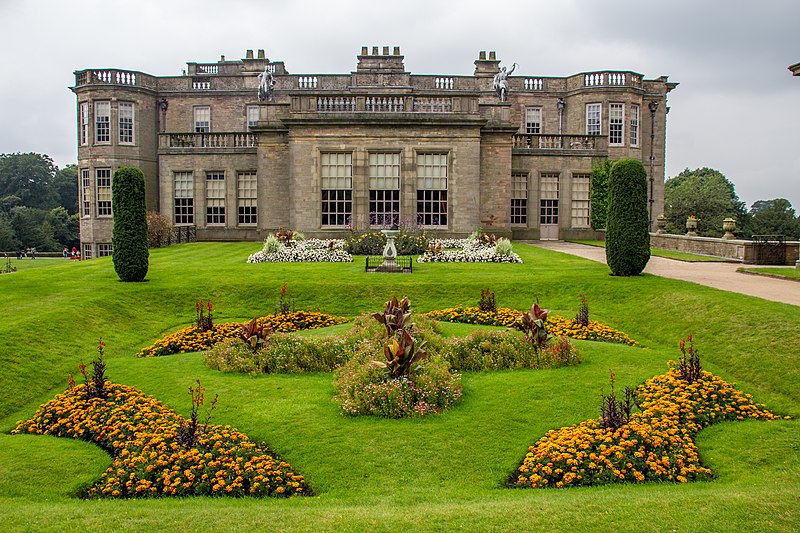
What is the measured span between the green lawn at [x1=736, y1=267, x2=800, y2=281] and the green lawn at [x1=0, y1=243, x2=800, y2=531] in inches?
143

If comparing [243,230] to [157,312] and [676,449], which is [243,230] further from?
[676,449]

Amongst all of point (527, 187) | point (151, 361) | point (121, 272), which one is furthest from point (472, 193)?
point (151, 361)

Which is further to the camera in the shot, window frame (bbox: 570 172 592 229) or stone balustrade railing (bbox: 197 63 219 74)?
stone balustrade railing (bbox: 197 63 219 74)

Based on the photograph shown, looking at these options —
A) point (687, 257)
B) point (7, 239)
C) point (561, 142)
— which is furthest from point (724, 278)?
point (7, 239)

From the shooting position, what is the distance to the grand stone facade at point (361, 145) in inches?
1161

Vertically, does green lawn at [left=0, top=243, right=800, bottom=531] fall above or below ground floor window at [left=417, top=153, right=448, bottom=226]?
below

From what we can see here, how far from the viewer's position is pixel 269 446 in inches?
320

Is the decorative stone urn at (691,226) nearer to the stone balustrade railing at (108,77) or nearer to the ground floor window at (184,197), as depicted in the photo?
the ground floor window at (184,197)

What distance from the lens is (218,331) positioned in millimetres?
A: 14195

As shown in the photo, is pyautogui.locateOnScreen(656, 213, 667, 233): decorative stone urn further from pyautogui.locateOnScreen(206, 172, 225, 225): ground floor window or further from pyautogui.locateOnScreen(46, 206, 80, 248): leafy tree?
pyautogui.locateOnScreen(46, 206, 80, 248): leafy tree

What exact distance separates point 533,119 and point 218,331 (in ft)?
106

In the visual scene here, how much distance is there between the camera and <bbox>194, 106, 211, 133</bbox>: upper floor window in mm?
41094

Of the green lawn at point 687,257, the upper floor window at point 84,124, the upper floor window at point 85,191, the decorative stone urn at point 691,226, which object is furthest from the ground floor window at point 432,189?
the upper floor window at point 84,124

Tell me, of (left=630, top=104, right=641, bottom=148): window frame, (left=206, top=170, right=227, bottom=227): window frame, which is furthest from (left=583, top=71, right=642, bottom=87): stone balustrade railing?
(left=206, top=170, right=227, bottom=227): window frame
